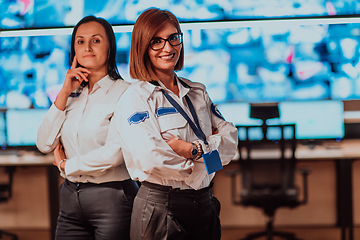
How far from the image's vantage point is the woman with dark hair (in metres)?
1.52

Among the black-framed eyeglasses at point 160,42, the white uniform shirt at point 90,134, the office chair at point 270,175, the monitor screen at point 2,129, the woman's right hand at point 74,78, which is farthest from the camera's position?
the monitor screen at point 2,129

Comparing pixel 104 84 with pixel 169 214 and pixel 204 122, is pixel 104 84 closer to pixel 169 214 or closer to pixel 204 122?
pixel 204 122

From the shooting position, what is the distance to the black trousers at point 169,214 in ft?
4.22

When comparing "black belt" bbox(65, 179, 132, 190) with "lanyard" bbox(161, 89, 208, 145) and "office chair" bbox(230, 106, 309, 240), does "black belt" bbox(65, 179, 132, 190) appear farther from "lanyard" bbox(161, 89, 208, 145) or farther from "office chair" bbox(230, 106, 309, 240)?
"office chair" bbox(230, 106, 309, 240)

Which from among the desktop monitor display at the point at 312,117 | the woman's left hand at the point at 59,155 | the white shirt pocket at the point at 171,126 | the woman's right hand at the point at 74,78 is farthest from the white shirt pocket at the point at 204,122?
the desktop monitor display at the point at 312,117

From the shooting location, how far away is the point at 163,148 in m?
1.23

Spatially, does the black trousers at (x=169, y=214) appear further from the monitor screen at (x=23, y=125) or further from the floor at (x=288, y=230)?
the monitor screen at (x=23, y=125)

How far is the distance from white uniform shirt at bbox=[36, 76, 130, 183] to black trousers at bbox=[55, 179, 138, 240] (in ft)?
0.16

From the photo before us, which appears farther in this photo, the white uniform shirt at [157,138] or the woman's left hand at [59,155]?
the woman's left hand at [59,155]

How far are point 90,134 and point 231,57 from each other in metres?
2.16

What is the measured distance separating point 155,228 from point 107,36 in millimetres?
971

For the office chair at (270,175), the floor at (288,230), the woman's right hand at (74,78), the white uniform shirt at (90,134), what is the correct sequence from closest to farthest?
the white uniform shirt at (90,134), the woman's right hand at (74,78), the office chair at (270,175), the floor at (288,230)

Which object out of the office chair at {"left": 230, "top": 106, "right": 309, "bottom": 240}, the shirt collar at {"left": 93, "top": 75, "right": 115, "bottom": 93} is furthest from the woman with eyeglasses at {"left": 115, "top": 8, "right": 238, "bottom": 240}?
the office chair at {"left": 230, "top": 106, "right": 309, "bottom": 240}

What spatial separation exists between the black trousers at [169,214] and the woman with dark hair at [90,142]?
9.5 inches
